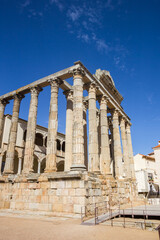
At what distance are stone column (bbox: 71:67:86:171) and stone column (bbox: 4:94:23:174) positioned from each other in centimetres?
694

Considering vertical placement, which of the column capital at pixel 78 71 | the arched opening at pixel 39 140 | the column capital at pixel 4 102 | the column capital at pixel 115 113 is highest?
the column capital at pixel 78 71

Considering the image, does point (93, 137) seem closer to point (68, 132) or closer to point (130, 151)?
point (68, 132)

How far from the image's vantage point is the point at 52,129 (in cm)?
1477

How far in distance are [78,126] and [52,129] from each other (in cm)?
264

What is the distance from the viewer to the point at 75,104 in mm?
13844

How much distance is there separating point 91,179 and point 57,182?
2.19m

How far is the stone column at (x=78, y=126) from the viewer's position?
12203mm

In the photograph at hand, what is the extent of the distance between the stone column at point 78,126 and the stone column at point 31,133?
450 cm

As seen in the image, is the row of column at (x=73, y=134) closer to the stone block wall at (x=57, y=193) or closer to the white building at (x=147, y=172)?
the stone block wall at (x=57, y=193)

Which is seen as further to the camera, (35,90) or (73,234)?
(35,90)

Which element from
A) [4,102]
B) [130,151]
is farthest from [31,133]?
[130,151]

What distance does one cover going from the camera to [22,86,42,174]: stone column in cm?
1488

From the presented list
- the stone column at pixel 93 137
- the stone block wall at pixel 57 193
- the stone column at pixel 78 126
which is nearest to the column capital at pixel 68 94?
the stone column at pixel 93 137

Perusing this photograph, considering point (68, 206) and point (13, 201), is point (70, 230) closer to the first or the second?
point (68, 206)
